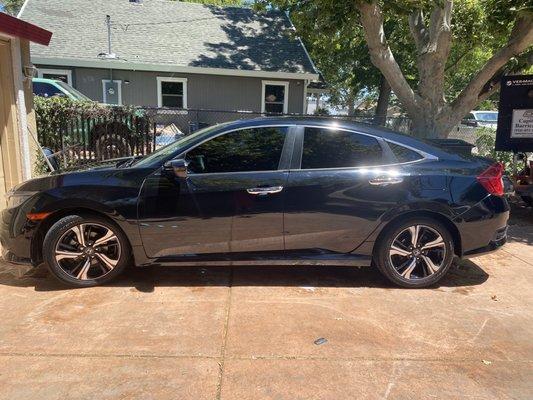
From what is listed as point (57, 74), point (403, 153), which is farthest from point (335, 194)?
point (57, 74)

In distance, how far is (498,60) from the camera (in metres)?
8.83

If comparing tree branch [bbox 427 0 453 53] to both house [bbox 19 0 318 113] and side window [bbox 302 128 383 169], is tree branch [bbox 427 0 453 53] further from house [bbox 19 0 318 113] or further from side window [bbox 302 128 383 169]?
house [bbox 19 0 318 113]

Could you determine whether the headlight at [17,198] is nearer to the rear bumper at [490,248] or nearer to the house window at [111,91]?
the rear bumper at [490,248]

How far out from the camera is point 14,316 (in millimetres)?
3867

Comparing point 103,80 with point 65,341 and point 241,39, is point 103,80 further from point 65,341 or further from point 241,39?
point 65,341

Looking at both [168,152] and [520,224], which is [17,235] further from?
[520,224]

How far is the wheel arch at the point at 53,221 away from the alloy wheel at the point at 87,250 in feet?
0.33

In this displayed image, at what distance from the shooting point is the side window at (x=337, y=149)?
445cm

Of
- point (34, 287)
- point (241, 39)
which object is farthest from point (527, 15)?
point (241, 39)

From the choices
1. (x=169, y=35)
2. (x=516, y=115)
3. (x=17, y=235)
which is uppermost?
(x=169, y=35)

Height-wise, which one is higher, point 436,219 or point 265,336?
Answer: point 436,219

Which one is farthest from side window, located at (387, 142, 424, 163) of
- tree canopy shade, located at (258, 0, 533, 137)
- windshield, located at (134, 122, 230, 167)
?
tree canopy shade, located at (258, 0, 533, 137)

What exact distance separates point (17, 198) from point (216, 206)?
186 centimetres

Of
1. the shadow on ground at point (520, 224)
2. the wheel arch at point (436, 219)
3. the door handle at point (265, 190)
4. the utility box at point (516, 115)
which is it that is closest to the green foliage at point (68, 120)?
the door handle at point (265, 190)
